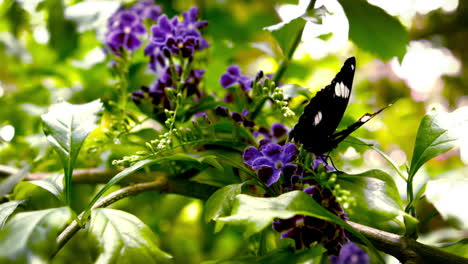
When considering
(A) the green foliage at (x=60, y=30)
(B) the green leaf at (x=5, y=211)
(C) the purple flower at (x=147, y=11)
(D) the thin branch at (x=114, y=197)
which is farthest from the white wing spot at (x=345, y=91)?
(A) the green foliage at (x=60, y=30)

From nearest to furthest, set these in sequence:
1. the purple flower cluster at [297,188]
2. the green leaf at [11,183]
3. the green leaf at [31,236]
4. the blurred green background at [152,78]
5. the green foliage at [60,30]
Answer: the green leaf at [31,236]
the purple flower cluster at [297,188]
the green leaf at [11,183]
the blurred green background at [152,78]
the green foliage at [60,30]

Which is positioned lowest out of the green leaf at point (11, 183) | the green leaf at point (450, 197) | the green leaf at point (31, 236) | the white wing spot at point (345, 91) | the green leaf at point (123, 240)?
the green leaf at point (11, 183)

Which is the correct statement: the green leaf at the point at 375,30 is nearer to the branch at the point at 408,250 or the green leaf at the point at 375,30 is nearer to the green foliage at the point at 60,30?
the branch at the point at 408,250

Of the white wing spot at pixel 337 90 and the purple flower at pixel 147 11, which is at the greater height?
the purple flower at pixel 147 11

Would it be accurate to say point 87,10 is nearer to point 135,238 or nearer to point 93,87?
point 93,87

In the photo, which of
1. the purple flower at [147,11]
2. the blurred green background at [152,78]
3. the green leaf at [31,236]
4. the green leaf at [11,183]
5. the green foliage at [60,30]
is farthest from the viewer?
the green foliage at [60,30]

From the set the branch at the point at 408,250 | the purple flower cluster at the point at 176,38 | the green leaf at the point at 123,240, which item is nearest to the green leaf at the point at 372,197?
the branch at the point at 408,250

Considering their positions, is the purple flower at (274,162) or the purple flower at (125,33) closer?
the purple flower at (274,162)

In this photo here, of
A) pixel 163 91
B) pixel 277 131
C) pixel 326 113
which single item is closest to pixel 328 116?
pixel 326 113

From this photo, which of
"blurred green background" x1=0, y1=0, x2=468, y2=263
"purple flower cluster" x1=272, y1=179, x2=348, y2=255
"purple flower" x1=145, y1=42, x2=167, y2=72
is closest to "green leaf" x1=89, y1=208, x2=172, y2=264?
"blurred green background" x1=0, y1=0, x2=468, y2=263
